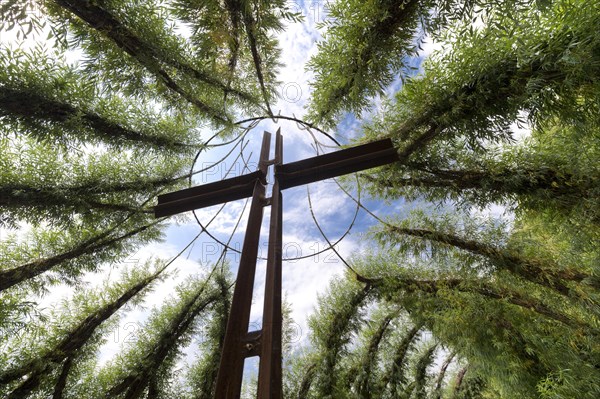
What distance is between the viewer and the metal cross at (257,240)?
88 cm

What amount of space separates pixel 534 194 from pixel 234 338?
2.74m

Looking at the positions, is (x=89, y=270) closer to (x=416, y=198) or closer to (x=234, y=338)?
(x=234, y=338)

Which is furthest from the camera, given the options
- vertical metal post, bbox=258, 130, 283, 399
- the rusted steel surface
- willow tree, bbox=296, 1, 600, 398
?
willow tree, bbox=296, 1, 600, 398

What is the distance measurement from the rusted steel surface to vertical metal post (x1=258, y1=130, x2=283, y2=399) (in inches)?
9.6

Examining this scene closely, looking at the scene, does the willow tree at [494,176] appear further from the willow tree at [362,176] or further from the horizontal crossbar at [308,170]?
the horizontal crossbar at [308,170]

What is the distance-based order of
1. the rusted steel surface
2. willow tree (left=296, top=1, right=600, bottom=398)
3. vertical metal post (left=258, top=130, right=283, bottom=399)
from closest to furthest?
vertical metal post (left=258, top=130, right=283, bottom=399) < the rusted steel surface < willow tree (left=296, top=1, right=600, bottom=398)

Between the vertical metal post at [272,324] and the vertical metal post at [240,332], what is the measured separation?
0.05 m

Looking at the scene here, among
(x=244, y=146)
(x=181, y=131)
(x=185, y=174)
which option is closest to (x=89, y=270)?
(x=185, y=174)

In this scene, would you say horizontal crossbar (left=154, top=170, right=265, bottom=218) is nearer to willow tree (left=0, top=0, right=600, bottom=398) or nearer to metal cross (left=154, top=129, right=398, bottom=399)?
metal cross (left=154, top=129, right=398, bottom=399)

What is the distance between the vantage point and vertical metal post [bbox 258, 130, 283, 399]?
33.3 inches

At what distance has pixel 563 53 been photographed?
1.64m

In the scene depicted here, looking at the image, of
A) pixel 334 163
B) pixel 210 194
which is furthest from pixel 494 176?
pixel 210 194

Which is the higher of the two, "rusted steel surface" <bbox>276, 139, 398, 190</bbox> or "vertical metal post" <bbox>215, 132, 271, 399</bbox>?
"rusted steel surface" <bbox>276, 139, 398, 190</bbox>

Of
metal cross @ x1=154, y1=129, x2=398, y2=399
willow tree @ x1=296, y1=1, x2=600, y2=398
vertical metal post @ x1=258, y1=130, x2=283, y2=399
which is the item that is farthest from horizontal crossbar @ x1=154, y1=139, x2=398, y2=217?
willow tree @ x1=296, y1=1, x2=600, y2=398
